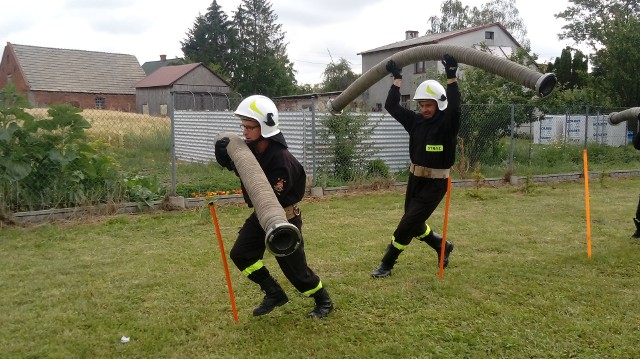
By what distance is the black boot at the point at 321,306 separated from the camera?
182 inches

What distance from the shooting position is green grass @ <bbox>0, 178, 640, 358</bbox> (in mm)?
4129

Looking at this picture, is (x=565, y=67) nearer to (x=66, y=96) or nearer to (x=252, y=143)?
(x=252, y=143)

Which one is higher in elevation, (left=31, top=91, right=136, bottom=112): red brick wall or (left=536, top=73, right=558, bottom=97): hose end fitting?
(left=31, top=91, right=136, bottom=112): red brick wall

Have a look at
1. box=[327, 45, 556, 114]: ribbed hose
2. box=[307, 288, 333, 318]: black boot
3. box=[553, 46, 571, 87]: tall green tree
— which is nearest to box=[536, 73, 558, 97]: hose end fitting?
box=[327, 45, 556, 114]: ribbed hose

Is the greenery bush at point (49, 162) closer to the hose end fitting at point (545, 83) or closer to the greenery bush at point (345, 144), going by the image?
the greenery bush at point (345, 144)

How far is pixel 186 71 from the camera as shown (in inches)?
1817

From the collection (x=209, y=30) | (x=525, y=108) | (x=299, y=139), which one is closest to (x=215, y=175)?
(x=299, y=139)

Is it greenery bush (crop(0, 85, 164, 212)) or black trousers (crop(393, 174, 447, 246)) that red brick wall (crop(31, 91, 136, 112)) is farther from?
black trousers (crop(393, 174, 447, 246))

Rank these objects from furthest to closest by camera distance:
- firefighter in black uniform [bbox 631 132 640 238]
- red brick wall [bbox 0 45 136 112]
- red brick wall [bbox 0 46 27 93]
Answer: red brick wall [bbox 0 46 27 93] → red brick wall [bbox 0 45 136 112] → firefighter in black uniform [bbox 631 132 640 238]

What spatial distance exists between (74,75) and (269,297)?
4843 centimetres

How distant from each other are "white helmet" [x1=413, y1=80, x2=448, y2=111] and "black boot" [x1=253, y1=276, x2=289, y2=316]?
2.35 meters

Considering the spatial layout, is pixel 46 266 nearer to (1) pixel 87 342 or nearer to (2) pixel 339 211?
(1) pixel 87 342

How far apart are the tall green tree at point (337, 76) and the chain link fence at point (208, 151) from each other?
127ft

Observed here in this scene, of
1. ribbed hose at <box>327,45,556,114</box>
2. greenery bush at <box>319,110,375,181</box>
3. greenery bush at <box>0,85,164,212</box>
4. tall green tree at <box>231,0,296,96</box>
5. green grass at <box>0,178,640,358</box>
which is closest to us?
green grass at <box>0,178,640,358</box>
